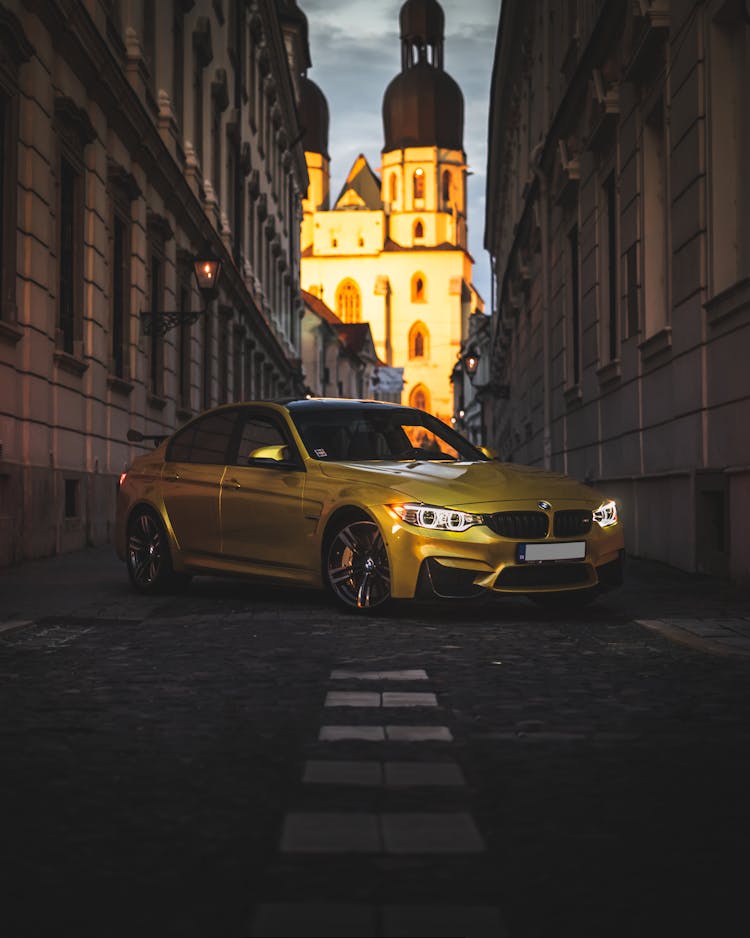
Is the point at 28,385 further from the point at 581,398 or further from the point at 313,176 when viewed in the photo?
the point at 313,176

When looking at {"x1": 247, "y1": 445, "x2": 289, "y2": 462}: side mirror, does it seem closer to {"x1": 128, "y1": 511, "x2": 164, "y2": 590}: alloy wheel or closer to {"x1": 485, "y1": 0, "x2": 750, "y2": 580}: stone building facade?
{"x1": 128, "y1": 511, "x2": 164, "y2": 590}: alloy wheel

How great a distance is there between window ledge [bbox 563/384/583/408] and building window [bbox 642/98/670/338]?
474cm

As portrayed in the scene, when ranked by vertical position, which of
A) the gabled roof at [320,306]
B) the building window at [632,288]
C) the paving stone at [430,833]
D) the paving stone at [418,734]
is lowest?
the paving stone at [430,833]

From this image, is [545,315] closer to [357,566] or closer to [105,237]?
[105,237]

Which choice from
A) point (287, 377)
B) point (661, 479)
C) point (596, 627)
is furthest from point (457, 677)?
point (287, 377)

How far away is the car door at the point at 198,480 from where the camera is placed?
10156mm

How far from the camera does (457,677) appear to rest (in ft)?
20.0

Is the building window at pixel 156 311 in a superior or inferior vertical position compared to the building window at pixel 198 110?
inferior

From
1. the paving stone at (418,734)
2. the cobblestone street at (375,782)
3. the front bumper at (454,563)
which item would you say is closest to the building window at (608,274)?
the front bumper at (454,563)

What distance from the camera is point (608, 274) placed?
56.2 ft

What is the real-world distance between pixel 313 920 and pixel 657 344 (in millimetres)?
11399

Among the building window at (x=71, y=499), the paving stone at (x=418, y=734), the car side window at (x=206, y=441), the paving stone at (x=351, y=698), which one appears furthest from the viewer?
the building window at (x=71, y=499)

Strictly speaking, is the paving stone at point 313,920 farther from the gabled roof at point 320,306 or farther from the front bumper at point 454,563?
the gabled roof at point 320,306

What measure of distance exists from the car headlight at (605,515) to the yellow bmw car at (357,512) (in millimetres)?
11
